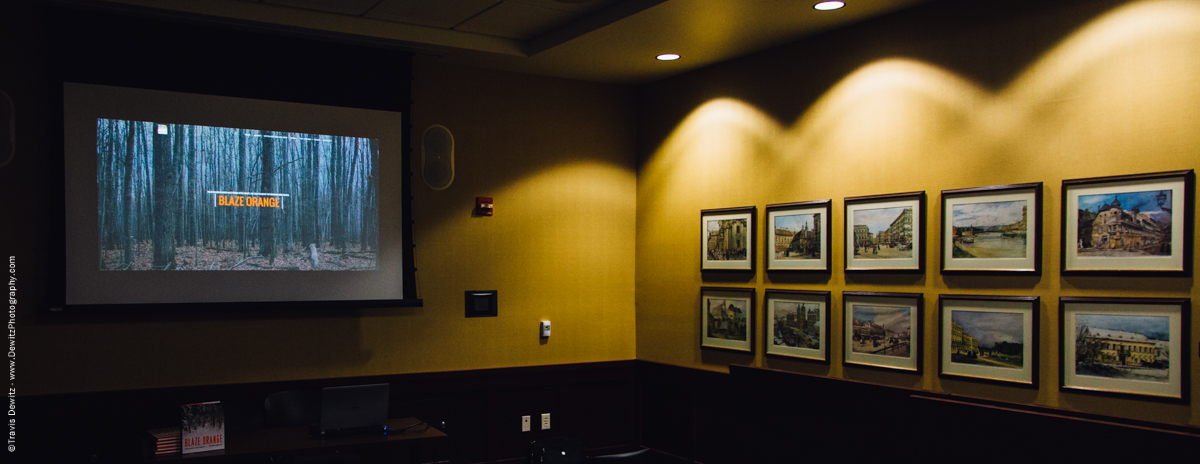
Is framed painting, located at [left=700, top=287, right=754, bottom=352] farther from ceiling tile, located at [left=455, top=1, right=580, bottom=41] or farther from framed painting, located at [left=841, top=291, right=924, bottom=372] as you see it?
ceiling tile, located at [left=455, top=1, right=580, bottom=41]

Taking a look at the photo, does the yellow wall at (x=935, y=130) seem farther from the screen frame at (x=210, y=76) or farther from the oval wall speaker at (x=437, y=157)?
the screen frame at (x=210, y=76)

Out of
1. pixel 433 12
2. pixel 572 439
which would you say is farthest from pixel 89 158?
pixel 572 439

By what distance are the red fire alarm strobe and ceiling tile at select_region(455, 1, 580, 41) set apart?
1.11m

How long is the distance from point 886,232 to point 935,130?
577 millimetres

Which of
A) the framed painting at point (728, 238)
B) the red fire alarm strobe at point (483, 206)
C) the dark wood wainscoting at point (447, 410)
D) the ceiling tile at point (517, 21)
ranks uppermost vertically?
the ceiling tile at point (517, 21)

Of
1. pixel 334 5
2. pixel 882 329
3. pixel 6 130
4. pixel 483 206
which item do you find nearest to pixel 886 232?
pixel 882 329

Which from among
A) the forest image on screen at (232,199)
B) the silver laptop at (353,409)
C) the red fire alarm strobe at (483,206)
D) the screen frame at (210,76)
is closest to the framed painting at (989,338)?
the silver laptop at (353,409)

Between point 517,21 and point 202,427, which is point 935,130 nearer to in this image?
point 517,21

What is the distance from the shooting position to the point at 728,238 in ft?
16.1

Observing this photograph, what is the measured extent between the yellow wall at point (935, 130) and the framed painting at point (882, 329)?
53 mm

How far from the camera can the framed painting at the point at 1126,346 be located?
2881 millimetres

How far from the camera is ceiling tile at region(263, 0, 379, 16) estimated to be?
4.06 m

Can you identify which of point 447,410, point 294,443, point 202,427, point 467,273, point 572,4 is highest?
point 572,4

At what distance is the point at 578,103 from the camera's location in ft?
18.2
